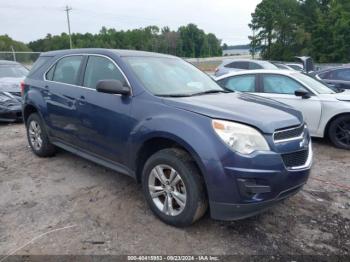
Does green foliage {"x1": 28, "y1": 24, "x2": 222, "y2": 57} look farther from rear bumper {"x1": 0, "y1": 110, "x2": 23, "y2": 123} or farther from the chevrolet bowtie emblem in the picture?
the chevrolet bowtie emblem

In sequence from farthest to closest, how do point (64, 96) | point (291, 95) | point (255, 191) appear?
point (291, 95), point (64, 96), point (255, 191)

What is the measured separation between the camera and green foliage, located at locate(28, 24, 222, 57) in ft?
223

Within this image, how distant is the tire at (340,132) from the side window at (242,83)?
1714 millimetres

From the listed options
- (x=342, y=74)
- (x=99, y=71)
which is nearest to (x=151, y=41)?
(x=342, y=74)

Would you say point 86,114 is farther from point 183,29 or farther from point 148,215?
point 183,29

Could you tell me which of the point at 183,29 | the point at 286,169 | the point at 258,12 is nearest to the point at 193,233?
the point at 286,169

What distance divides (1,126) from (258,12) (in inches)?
1844

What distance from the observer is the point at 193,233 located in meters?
3.35

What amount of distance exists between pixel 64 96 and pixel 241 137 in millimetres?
2693

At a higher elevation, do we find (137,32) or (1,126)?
(137,32)

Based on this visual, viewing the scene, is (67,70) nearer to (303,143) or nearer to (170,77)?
(170,77)

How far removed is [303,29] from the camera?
43.2 meters

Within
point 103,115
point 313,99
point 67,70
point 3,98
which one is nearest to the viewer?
point 103,115

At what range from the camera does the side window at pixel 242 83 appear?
23.9 ft
